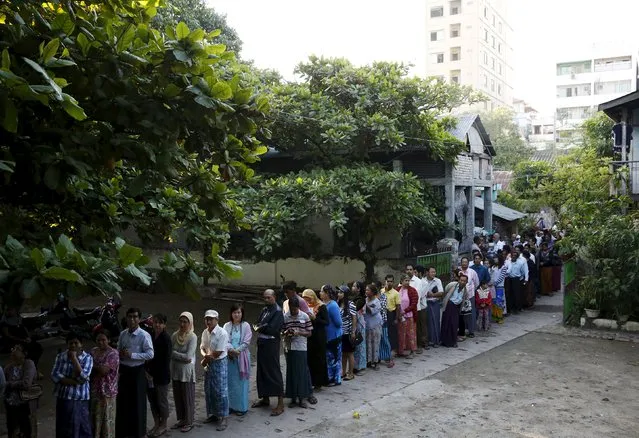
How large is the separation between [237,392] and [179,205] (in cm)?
281

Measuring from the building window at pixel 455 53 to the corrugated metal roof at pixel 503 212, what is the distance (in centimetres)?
3308

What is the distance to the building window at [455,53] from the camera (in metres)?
56.2

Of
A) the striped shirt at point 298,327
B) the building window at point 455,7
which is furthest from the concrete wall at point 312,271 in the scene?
the building window at point 455,7

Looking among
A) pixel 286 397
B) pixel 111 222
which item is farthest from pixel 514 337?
pixel 111 222

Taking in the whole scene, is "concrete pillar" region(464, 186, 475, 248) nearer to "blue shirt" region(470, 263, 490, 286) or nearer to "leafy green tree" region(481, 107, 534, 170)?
"blue shirt" region(470, 263, 490, 286)

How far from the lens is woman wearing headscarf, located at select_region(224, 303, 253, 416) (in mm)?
7477

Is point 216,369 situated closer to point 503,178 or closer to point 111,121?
point 111,121

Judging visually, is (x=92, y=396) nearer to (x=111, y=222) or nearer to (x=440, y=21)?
(x=111, y=222)

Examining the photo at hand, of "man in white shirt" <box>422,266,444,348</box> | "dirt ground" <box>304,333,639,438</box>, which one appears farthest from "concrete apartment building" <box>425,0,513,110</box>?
"dirt ground" <box>304,333,639,438</box>

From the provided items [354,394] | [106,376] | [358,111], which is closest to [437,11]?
[358,111]

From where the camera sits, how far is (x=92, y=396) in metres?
6.27

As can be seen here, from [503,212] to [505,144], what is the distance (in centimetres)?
1275

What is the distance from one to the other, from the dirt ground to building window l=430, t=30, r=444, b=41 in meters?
50.4

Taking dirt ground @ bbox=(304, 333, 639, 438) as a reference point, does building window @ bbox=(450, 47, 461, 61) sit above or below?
above
